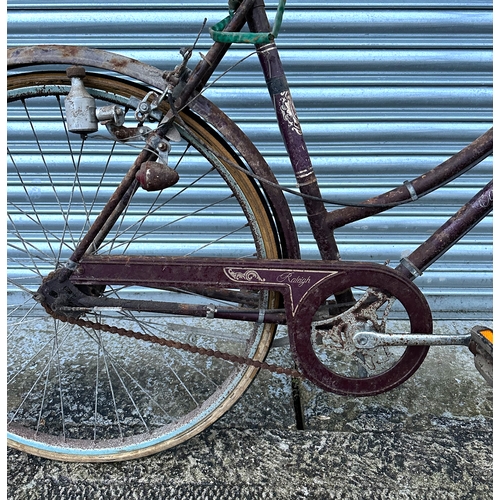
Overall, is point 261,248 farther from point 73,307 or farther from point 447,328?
point 447,328

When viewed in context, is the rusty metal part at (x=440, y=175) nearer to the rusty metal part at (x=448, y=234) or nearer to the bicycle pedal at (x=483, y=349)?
the rusty metal part at (x=448, y=234)

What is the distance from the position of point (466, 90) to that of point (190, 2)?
1.44m

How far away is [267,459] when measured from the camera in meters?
1.87

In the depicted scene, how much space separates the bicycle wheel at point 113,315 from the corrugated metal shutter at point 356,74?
0.37 metres

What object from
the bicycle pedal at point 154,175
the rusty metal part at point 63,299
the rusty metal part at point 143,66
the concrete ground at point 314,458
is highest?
the rusty metal part at point 143,66

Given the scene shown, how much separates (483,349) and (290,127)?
3.20 feet

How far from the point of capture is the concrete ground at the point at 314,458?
1.75m

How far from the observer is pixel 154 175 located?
1.49 m

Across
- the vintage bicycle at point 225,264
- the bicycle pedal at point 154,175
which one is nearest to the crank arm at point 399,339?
the vintage bicycle at point 225,264

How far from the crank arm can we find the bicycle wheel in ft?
1.06

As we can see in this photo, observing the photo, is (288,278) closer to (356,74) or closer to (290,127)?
(290,127)

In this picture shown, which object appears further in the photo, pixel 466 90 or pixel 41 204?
pixel 41 204

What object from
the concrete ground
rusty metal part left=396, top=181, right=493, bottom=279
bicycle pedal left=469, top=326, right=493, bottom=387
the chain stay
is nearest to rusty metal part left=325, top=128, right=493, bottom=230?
rusty metal part left=396, top=181, right=493, bottom=279
